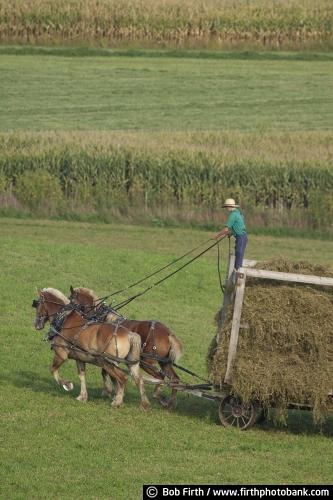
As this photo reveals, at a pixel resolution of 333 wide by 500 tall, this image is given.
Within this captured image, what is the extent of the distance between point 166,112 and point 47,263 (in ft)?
73.2

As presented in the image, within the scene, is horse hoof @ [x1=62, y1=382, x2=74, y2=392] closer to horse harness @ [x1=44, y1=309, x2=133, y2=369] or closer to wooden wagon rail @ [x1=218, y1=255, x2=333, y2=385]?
horse harness @ [x1=44, y1=309, x2=133, y2=369]

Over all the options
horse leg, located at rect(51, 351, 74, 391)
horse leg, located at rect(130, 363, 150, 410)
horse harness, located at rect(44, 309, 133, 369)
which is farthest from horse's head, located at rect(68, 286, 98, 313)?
horse leg, located at rect(130, 363, 150, 410)

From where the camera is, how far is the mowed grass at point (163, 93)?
159ft

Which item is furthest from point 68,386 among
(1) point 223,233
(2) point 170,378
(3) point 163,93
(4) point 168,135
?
(3) point 163,93

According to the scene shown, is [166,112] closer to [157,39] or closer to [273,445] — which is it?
[157,39]

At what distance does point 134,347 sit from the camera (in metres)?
17.0

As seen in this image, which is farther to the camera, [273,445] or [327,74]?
[327,74]

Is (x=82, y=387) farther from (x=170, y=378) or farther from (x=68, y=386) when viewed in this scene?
(x=170, y=378)

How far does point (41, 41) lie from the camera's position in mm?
59250

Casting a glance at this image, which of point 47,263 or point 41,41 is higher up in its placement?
point 41,41

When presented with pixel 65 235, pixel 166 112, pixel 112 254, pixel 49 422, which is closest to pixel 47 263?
pixel 112 254

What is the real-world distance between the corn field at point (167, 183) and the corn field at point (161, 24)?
826 inches

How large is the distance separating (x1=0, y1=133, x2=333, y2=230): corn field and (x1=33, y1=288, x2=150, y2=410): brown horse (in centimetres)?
1808

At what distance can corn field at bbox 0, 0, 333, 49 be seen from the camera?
189 ft
